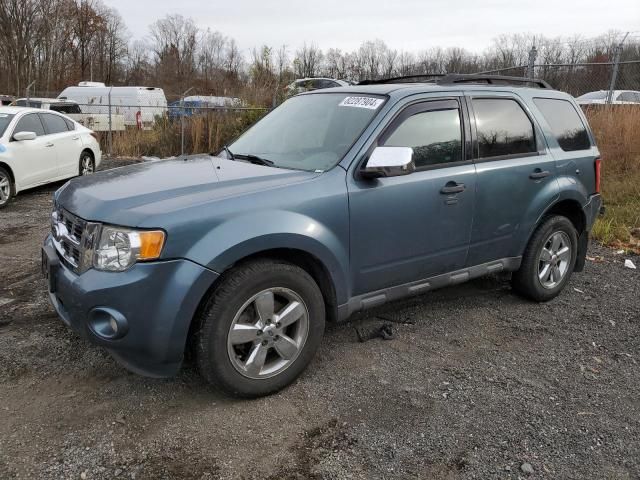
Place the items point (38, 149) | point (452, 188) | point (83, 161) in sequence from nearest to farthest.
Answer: point (452, 188) → point (38, 149) → point (83, 161)

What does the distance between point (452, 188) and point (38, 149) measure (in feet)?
26.5

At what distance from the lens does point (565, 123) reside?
4.70 meters

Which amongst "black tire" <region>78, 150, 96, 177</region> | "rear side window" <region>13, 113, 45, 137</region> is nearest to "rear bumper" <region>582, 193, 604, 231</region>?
"rear side window" <region>13, 113, 45, 137</region>

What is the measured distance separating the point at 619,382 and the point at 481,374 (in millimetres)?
Answer: 876

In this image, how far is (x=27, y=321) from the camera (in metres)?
4.02

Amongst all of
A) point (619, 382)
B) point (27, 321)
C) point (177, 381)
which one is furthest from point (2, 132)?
point (619, 382)

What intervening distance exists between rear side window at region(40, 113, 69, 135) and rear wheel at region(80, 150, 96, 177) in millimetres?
631

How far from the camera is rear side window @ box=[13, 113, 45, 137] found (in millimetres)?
9016

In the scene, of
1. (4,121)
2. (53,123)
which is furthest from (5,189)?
(53,123)

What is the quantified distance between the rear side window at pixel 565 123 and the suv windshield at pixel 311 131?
5.80ft

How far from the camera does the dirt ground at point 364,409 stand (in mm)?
2561

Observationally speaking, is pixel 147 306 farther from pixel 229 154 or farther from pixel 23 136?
pixel 23 136

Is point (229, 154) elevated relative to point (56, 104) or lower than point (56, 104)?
lower

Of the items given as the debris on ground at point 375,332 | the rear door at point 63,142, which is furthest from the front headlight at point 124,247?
the rear door at point 63,142
